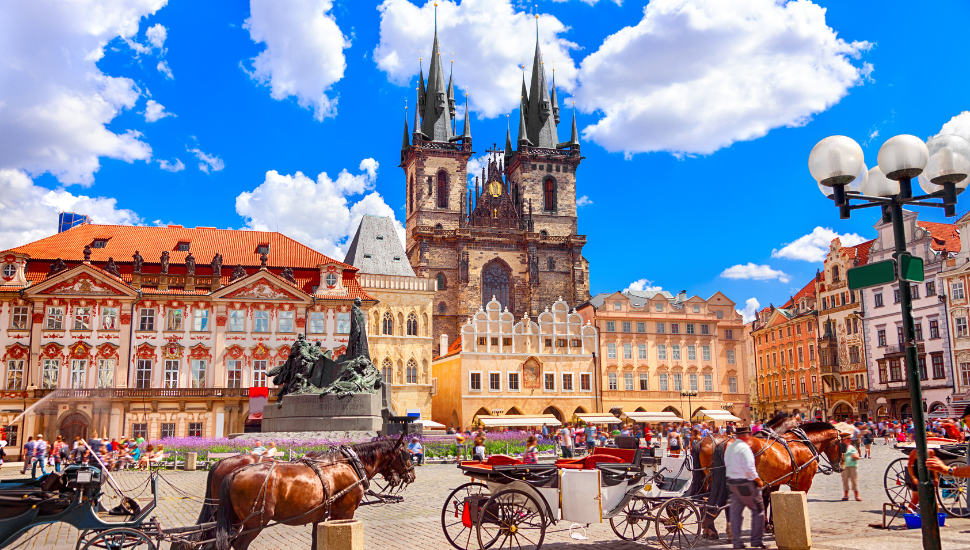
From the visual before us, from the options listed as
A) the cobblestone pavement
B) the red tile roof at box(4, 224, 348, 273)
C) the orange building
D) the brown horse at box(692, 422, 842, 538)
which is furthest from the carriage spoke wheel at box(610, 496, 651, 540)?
the orange building

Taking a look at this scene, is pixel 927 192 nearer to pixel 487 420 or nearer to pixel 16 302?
pixel 487 420

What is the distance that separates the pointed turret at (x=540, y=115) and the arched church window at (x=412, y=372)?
3144 centimetres

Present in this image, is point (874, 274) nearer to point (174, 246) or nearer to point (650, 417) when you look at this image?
point (650, 417)

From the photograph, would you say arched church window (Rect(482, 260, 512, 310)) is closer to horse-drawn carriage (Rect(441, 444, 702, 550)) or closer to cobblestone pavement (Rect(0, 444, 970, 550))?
cobblestone pavement (Rect(0, 444, 970, 550))

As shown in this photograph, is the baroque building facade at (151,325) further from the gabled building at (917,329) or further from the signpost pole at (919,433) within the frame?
the signpost pole at (919,433)

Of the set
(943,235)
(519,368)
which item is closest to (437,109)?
(519,368)

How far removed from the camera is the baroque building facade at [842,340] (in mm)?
54263

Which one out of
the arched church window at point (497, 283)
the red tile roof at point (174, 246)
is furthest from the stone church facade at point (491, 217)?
the red tile roof at point (174, 246)

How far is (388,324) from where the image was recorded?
54.2 meters

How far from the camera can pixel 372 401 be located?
2234 centimetres

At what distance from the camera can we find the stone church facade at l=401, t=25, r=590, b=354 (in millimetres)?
67250

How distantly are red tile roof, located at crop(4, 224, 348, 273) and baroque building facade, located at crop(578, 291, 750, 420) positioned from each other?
74.4 feet

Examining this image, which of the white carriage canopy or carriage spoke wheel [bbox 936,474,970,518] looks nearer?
carriage spoke wheel [bbox 936,474,970,518]

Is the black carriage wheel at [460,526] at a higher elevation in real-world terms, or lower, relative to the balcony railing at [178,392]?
lower
